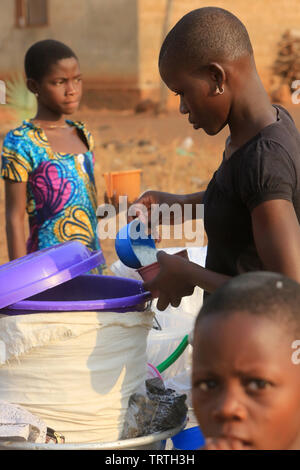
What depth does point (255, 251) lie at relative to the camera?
1740 mm

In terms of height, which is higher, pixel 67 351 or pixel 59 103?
Answer: pixel 59 103

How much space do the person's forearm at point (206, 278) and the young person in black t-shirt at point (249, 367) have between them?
46 centimetres

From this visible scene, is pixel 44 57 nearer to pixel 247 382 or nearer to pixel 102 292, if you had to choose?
pixel 102 292

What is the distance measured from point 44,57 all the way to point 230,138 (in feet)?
5.42

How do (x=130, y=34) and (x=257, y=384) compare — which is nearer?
(x=257, y=384)

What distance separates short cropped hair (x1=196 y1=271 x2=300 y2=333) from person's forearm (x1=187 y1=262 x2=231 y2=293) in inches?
17.8

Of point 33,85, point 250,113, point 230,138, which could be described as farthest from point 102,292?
point 33,85

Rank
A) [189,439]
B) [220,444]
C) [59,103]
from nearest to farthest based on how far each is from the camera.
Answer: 1. [220,444]
2. [189,439]
3. [59,103]

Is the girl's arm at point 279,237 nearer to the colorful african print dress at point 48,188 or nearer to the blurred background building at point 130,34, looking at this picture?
the colorful african print dress at point 48,188

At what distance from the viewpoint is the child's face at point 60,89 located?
318cm

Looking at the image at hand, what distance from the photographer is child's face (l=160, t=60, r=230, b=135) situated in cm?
171

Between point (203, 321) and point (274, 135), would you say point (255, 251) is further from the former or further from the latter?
point (203, 321)

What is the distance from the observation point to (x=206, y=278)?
1726 millimetres

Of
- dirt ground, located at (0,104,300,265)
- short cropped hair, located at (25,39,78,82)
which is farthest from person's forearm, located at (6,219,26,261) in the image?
dirt ground, located at (0,104,300,265)
